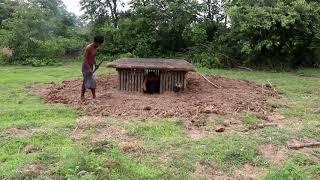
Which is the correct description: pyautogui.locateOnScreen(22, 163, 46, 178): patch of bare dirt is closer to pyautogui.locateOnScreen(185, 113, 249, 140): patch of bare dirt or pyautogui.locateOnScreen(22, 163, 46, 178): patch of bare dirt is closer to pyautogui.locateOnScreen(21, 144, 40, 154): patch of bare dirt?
pyautogui.locateOnScreen(21, 144, 40, 154): patch of bare dirt

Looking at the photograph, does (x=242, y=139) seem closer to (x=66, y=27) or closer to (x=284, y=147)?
(x=284, y=147)

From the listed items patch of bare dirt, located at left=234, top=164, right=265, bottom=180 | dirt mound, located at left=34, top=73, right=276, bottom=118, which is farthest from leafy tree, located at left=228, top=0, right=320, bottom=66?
patch of bare dirt, located at left=234, top=164, right=265, bottom=180

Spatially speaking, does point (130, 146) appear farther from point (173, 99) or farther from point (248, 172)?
point (173, 99)

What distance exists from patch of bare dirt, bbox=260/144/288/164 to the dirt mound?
7.01 feet

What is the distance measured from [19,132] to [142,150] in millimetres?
2212

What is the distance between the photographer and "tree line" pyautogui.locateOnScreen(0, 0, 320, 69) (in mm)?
17547

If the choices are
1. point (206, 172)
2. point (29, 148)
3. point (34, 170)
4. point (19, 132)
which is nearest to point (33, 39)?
point (19, 132)

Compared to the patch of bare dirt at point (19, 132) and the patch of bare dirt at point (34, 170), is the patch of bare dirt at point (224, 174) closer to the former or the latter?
the patch of bare dirt at point (34, 170)

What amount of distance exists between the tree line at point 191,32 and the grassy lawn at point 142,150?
819 cm

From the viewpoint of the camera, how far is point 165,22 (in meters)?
20.8

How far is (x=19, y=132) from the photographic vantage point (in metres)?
7.84

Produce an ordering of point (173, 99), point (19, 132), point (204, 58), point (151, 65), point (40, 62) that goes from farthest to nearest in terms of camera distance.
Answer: point (40, 62)
point (204, 58)
point (151, 65)
point (173, 99)
point (19, 132)

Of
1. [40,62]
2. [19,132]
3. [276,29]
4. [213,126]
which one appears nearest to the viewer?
[19,132]

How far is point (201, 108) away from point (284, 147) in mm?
2632
